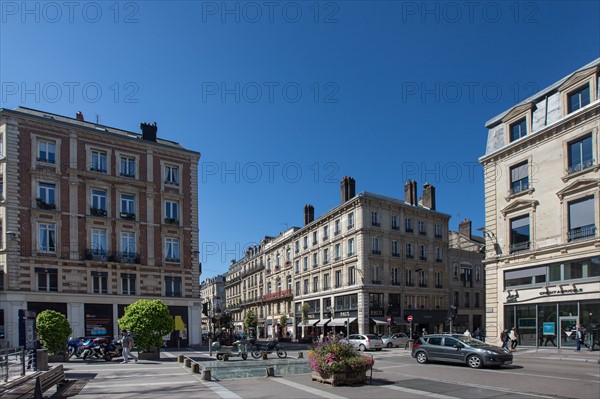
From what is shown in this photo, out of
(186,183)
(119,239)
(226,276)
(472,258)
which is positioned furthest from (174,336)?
(226,276)

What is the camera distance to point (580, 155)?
25.3 meters

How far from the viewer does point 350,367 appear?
1338cm

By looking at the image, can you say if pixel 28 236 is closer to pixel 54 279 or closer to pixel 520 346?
pixel 54 279

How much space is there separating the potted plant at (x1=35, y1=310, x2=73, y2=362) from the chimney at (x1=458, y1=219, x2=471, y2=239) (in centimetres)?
5002

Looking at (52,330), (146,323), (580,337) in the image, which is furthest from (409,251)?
(52,330)

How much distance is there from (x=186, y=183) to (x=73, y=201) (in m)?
8.67

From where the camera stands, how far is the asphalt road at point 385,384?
12.0 meters

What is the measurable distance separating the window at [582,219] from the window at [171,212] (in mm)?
27356

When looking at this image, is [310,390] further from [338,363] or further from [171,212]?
[171,212]

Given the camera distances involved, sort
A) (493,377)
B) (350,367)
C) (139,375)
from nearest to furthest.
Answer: (350,367), (493,377), (139,375)

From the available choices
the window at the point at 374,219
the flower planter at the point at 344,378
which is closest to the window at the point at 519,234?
the flower planter at the point at 344,378

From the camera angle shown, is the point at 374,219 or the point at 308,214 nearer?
the point at 374,219

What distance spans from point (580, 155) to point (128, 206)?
98.3 feet

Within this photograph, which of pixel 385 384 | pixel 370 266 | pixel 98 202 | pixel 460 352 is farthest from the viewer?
pixel 370 266
